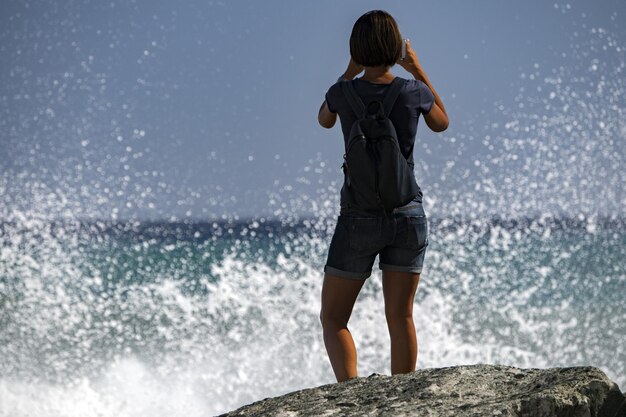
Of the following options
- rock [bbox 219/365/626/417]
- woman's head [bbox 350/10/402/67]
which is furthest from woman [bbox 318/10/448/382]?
rock [bbox 219/365/626/417]

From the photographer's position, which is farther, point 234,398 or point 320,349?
point 320,349

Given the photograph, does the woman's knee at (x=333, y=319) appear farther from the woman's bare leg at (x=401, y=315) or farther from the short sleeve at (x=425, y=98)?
the short sleeve at (x=425, y=98)

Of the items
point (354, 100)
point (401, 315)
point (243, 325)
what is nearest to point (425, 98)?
point (354, 100)

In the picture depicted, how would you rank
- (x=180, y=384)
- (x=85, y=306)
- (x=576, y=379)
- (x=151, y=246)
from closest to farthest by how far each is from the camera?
(x=576, y=379)
(x=180, y=384)
(x=85, y=306)
(x=151, y=246)

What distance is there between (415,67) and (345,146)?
1.28 ft

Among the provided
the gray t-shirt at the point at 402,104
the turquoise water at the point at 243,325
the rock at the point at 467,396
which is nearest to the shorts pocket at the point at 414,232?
the gray t-shirt at the point at 402,104

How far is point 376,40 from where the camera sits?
3.22 meters

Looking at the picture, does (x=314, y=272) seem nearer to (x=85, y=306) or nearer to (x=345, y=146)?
(x=85, y=306)

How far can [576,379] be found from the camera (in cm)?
269

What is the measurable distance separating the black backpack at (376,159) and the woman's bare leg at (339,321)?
11.7 inches

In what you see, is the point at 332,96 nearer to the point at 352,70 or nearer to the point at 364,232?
the point at 352,70

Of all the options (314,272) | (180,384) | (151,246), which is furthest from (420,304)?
(151,246)

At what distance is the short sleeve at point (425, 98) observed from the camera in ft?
10.7

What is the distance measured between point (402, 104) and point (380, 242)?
1.55ft
